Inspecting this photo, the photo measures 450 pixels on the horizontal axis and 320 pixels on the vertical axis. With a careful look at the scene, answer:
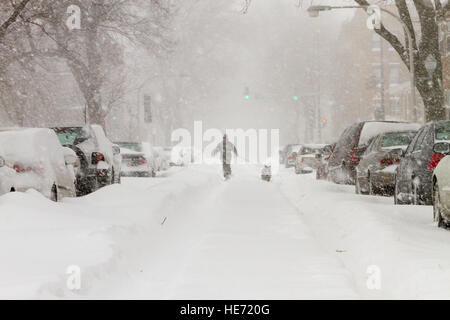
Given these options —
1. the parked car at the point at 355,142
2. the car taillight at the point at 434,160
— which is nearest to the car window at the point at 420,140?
the car taillight at the point at 434,160

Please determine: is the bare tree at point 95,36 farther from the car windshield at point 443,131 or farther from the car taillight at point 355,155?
the car windshield at point 443,131

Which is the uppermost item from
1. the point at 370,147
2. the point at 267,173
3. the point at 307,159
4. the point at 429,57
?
the point at 429,57

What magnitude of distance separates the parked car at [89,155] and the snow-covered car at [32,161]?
3.54m

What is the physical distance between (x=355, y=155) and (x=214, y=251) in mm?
9478

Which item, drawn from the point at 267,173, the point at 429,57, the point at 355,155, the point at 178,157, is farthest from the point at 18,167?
the point at 178,157

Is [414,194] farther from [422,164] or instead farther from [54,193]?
[54,193]

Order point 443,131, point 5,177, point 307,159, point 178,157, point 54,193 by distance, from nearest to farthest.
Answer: point 5,177 → point 443,131 → point 54,193 → point 307,159 → point 178,157

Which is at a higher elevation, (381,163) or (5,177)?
(5,177)

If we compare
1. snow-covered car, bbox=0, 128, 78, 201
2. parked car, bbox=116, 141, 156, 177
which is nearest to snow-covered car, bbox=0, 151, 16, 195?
snow-covered car, bbox=0, 128, 78, 201

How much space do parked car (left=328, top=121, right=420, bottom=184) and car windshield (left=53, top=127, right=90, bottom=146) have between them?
664 cm

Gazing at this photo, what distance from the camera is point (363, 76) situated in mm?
63562

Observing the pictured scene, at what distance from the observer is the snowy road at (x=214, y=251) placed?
6641mm

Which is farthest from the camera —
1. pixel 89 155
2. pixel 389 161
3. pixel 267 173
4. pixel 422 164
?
pixel 267 173

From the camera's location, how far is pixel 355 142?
1809 cm
